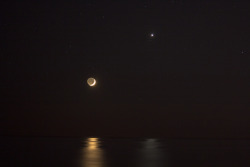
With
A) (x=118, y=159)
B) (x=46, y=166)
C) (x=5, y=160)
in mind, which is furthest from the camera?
(x=118, y=159)

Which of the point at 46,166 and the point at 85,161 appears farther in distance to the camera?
the point at 85,161

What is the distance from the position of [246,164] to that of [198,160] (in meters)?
2.06

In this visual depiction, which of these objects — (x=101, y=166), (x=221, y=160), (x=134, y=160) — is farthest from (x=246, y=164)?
(x=101, y=166)

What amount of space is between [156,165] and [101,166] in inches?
80.4

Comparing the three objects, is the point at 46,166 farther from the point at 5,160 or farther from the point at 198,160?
the point at 198,160

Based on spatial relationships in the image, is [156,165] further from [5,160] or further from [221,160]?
[5,160]

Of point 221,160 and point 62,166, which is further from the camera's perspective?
point 221,160

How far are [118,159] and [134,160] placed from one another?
820 millimetres

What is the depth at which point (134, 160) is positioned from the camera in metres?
15.4

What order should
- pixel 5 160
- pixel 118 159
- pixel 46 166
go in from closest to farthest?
pixel 46 166, pixel 5 160, pixel 118 159

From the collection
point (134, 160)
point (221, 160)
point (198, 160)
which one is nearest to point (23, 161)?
point (134, 160)

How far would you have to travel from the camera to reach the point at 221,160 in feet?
51.3

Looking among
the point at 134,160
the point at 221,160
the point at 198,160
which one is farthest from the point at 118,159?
the point at 221,160

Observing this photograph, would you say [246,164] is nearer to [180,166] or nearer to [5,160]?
[180,166]
